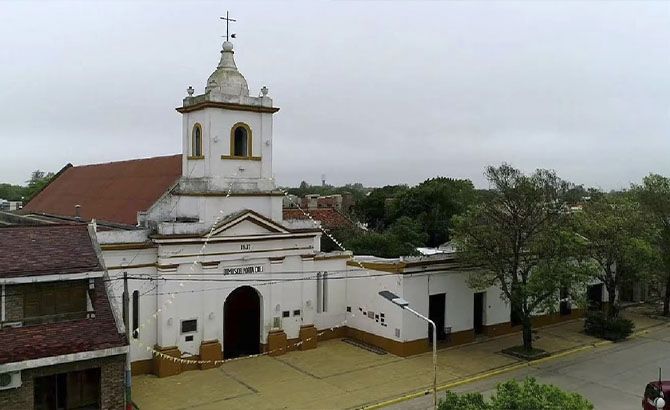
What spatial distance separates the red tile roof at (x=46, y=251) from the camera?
556 inches

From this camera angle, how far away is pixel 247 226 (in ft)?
72.0

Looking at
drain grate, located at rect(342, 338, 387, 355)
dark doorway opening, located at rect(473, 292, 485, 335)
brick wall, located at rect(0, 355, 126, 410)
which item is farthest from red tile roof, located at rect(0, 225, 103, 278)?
dark doorway opening, located at rect(473, 292, 485, 335)

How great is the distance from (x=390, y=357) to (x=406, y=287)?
2618 millimetres

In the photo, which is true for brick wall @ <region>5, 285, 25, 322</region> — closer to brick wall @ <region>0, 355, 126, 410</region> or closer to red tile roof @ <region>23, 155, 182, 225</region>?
brick wall @ <region>0, 355, 126, 410</region>

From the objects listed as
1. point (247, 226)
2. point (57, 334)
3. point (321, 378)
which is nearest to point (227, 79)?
point (247, 226)

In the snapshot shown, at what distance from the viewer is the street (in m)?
18.0

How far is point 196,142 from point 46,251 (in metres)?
8.61

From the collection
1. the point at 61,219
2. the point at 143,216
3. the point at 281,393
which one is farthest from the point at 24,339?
the point at 61,219

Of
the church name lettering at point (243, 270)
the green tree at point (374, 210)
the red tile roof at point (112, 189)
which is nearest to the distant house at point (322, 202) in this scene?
the green tree at point (374, 210)

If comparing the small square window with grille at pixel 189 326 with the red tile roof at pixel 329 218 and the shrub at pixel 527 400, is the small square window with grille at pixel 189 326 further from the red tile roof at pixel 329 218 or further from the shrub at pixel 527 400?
the red tile roof at pixel 329 218

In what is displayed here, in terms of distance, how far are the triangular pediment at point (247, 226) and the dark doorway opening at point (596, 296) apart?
15574mm

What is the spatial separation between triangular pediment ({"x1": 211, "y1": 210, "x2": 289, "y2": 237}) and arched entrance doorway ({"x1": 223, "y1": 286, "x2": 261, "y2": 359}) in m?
2.12

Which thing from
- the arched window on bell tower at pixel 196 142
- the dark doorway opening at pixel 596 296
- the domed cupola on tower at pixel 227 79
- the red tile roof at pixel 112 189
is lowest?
the dark doorway opening at pixel 596 296

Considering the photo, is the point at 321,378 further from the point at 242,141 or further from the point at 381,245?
the point at 381,245
